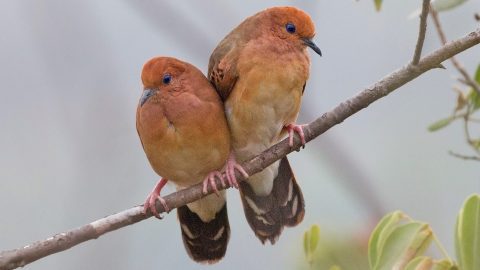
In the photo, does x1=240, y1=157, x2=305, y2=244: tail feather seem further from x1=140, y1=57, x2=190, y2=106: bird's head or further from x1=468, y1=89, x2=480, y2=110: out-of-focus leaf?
x1=468, y1=89, x2=480, y2=110: out-of-focus leaf

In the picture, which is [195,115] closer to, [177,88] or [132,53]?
[177,88]

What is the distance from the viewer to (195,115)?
3.72 m

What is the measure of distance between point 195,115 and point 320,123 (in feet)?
1.88

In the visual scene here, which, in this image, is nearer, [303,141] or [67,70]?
[303,141]

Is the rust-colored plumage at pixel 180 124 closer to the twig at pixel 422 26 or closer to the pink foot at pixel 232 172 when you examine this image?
the pink foot at pixel 232 172

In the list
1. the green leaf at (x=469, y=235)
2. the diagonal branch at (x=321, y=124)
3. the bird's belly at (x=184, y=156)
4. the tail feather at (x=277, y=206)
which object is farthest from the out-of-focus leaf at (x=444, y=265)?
the tail feather at (x=277, y=206)

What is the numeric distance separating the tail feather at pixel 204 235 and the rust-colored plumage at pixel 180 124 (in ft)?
1.34

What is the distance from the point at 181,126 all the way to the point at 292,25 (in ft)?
2.16

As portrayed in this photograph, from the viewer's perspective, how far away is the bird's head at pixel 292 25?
3922 millimetres

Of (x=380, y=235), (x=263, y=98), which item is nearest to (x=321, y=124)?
(x=263, y=98)

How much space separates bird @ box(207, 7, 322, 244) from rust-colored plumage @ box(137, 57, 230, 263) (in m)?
0.08

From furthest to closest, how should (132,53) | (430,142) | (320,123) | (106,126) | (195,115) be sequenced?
(430,142)
(132,53)
(106,126)
(195,115)
(320,123)

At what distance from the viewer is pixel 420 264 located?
2877 mm

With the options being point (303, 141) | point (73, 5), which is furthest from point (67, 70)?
point (303, 141)
